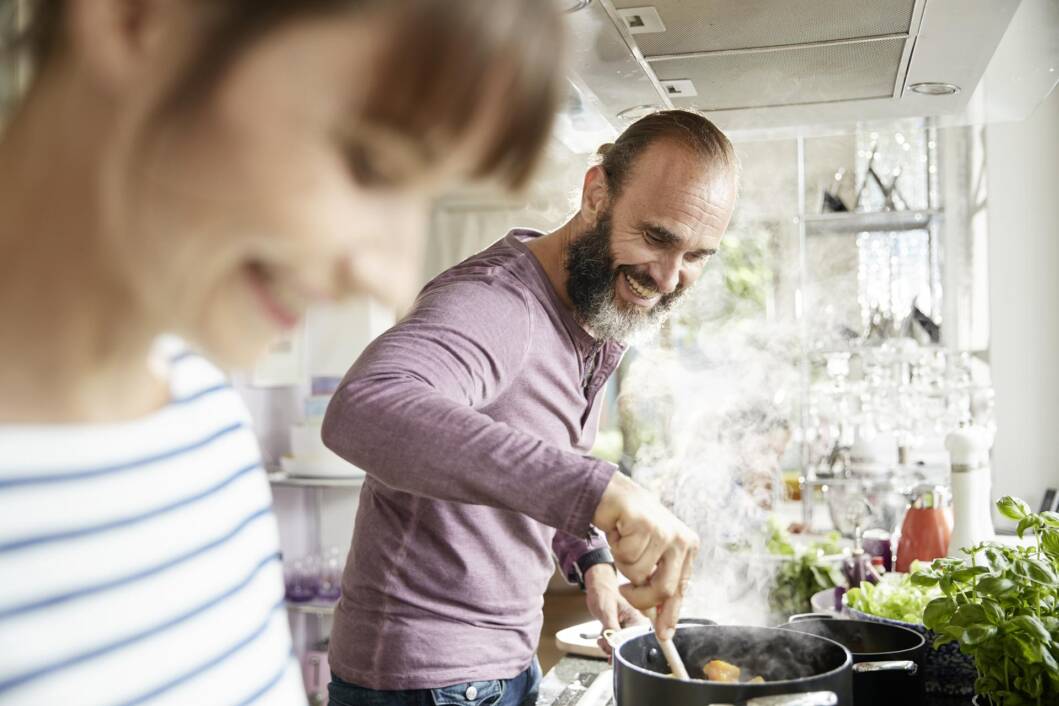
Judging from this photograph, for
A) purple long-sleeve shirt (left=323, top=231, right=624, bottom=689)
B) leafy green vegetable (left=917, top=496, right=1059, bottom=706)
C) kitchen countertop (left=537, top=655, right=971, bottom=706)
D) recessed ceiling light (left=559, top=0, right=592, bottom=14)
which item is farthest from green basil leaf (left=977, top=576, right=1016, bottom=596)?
recessed ceiling light (left=559, top=0, right=592, bottom=14)

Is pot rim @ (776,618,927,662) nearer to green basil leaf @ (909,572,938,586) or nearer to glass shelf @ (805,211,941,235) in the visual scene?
green basil leaf @ (909,572,938,586)

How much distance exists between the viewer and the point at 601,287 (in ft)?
4.73

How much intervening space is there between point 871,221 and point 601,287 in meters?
3.00

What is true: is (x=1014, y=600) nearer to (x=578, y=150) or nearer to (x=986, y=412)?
(x=578, y=150)

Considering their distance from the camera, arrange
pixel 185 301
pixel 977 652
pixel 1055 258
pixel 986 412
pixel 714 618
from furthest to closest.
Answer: pixel 1055 258 < pixel 986 412 < pixel 714 618 < pixel 977 652 < pixel 185 301

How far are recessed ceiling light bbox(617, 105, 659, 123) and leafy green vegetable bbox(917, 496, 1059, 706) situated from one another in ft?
2.79

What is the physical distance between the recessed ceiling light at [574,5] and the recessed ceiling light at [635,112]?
0.46m

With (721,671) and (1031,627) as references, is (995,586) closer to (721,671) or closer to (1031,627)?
(1031,627)

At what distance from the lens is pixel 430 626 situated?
1278 millimetres

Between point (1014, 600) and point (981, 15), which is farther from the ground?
point (981, 15)

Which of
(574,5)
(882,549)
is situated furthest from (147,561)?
(882,549)

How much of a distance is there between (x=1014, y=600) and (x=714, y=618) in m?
0.62

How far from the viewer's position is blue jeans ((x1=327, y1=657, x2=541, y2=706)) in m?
1.28

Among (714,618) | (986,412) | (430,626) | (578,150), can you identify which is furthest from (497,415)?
(986,412)
